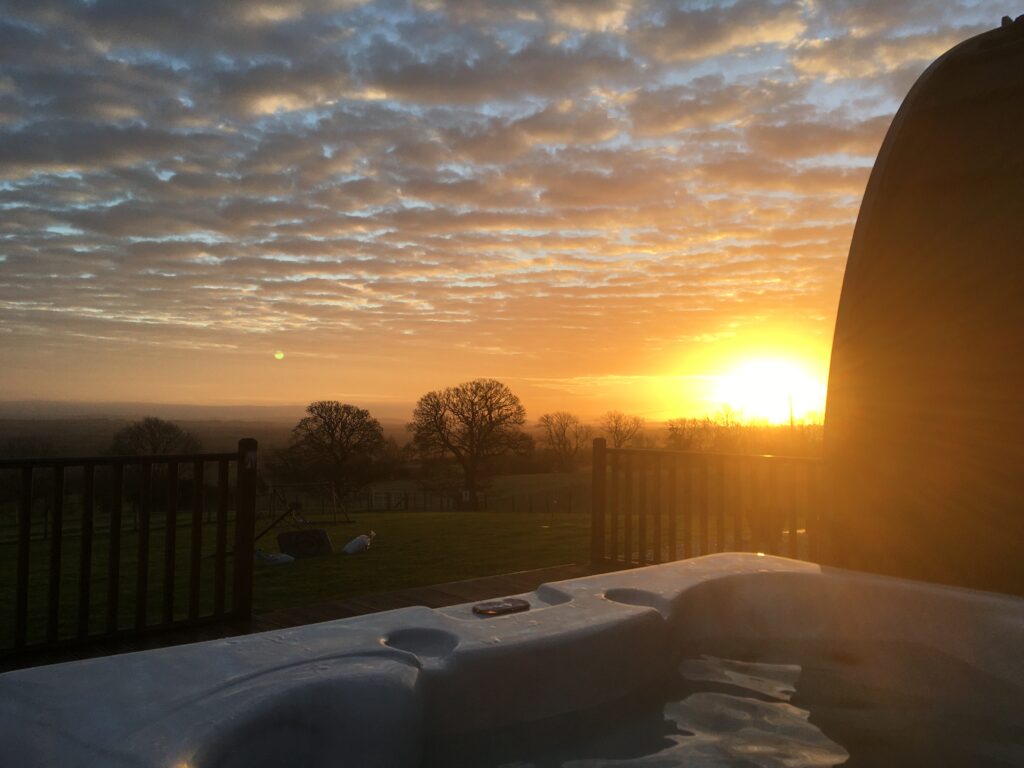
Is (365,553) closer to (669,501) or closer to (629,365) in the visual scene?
(669,501)

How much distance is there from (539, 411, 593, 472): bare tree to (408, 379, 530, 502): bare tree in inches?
129

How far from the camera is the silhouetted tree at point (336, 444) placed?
1022 inches

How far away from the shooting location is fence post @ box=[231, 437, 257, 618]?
128 inches

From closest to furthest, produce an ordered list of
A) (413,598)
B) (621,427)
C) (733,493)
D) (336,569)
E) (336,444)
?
1. (413,598)
2. (733,493)
3. (336,569)
4. (336,444)
5. (621,427)

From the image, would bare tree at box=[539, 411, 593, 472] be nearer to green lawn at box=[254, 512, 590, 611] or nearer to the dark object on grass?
green lawn at box=[254, 512, 590, 611]

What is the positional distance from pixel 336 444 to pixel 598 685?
25825mm

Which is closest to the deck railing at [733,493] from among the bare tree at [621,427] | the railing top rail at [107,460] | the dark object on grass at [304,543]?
the railing top rail at [107,460]

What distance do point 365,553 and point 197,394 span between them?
13.3m

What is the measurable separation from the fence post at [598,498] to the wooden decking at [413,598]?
353 mm

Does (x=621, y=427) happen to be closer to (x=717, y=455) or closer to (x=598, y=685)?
(x=717, y=455)

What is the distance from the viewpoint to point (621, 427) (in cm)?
2920

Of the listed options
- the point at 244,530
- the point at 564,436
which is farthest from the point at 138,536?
the point at 564,436

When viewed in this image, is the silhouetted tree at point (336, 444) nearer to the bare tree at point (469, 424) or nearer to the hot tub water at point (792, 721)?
the bare tree at point (469, 424)

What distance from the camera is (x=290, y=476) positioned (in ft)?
83.2
